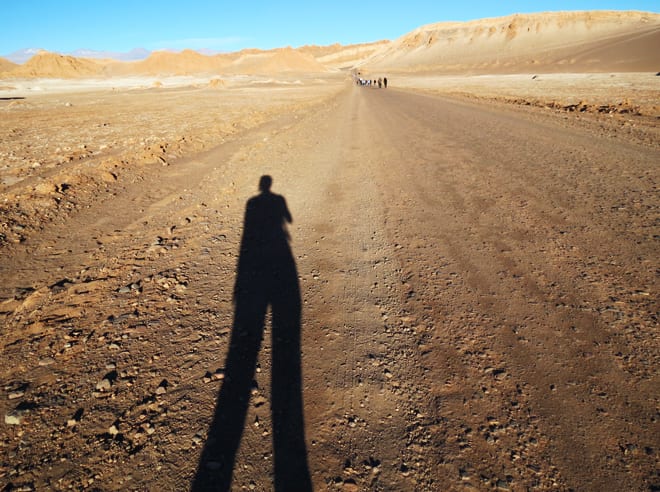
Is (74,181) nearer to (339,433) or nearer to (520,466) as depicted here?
(339,433)

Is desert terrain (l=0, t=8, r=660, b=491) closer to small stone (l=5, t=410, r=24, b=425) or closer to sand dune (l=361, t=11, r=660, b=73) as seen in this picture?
small stone (l=5, t=410, r=24, b=425)

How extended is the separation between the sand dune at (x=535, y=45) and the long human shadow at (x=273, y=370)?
72.7 meters

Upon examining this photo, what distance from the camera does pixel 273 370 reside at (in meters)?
2.84

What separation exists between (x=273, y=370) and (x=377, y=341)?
966 mm

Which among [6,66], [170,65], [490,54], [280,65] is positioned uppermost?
[170,65]

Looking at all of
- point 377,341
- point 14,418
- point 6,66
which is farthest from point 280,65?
point 14,418

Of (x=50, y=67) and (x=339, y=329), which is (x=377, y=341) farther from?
(x=50, y=67)

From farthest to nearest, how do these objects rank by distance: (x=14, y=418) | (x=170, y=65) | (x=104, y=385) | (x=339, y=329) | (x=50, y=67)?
1. (x=170, y=65)
2. (x=50, y=67)
3. (x=339, y=329)
4. (x=104, y=385)
5. (x=14, y=418)

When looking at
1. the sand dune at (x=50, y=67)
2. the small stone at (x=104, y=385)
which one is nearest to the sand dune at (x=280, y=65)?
the sand dune at (x=50, y=67)

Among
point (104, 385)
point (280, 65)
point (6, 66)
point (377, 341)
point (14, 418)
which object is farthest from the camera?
point (280, 65)

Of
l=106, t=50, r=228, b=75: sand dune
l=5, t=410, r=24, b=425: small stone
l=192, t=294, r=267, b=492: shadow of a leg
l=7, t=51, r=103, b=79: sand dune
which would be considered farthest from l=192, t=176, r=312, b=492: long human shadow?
l=106, t=50, r=228, b=75: sand dune

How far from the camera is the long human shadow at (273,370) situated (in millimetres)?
2158

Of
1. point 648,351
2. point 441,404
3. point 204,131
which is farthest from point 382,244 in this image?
point 204,131

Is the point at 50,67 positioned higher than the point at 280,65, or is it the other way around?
the point at 280,65
